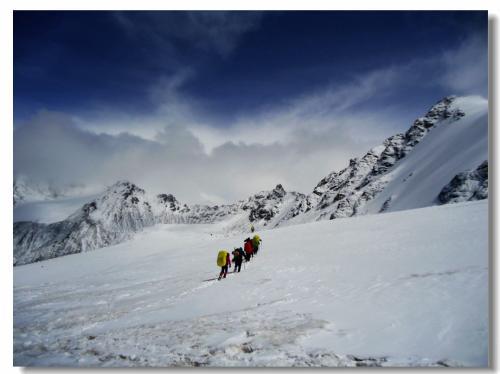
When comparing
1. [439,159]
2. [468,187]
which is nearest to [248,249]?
[468,187]

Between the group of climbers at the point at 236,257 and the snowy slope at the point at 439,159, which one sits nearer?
the group of climbers at the point at 236,257

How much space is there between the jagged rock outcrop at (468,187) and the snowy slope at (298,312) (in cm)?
5583

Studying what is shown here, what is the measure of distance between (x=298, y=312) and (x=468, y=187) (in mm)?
72115

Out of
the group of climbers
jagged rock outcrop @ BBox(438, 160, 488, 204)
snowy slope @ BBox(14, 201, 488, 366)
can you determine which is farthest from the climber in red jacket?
jagged rock outcrop @ BBox(438, 160, 488, 204)

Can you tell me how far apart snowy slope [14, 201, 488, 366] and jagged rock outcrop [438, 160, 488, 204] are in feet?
183

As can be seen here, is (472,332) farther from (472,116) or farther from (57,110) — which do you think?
(472,116)

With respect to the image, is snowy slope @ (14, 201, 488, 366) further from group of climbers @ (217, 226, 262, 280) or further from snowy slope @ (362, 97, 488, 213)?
snowy slope @ (362, 97, 488, 213)

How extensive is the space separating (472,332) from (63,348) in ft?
31.7

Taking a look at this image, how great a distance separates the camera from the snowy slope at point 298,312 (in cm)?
731

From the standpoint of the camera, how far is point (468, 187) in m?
68.6

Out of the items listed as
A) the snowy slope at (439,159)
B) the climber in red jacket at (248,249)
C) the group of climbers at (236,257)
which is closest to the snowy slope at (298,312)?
the group of climbers at (236,257)

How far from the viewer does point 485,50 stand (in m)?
13.3

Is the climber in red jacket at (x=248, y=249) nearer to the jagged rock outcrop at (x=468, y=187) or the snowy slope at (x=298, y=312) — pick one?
the snowy slope at (x=298, y=312)

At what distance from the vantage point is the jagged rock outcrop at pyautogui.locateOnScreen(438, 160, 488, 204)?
217ft
